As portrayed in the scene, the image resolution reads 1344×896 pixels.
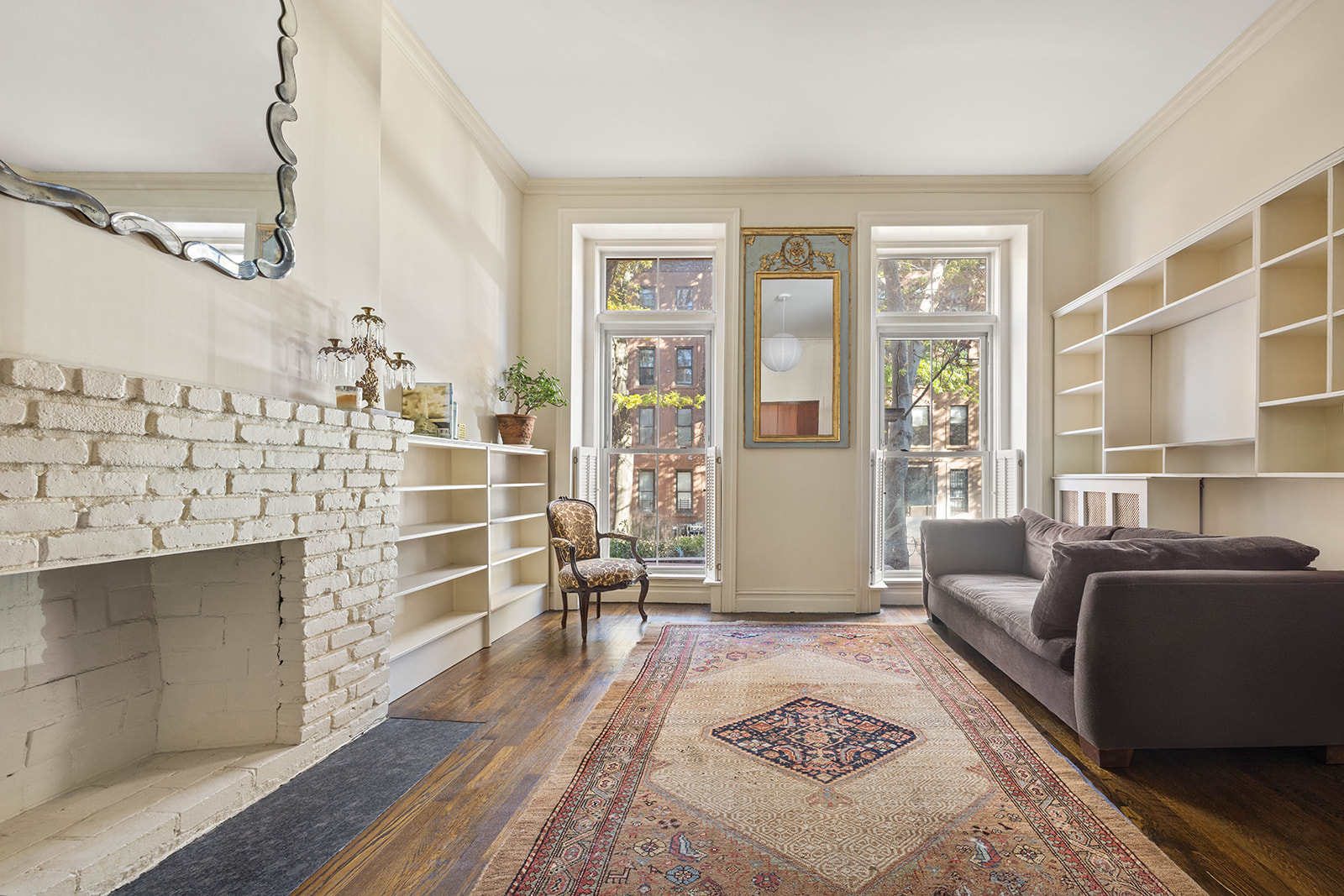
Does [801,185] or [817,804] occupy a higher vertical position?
[801,185]

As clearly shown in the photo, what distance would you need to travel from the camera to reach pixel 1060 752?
8.28ft

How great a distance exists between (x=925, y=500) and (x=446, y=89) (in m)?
4.33

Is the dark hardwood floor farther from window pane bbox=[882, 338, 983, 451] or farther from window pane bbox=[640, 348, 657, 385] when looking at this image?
window pane bbox=[640, 348, 657, 385]

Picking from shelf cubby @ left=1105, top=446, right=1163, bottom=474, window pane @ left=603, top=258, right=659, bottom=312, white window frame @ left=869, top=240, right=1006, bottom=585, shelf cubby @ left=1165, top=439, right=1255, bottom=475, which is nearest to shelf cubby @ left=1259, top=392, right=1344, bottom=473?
shelf cubby @ left=1165, top=439, right=1255, bottom=475

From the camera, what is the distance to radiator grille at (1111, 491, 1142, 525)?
12.8 ft

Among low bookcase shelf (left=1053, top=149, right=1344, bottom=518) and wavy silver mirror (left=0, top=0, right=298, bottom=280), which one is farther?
low bookcase shelf (left=1053, top=149, right=1344, bottom=518)

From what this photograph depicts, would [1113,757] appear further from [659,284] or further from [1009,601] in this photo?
[659,284]

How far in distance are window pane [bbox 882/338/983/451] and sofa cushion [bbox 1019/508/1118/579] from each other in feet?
3.74

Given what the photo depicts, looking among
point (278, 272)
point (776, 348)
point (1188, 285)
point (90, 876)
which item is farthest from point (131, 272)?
point (1188, 285)

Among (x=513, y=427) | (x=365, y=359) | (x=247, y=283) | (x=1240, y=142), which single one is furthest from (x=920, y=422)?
(x=247, y=283)

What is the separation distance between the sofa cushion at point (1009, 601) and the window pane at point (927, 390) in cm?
147

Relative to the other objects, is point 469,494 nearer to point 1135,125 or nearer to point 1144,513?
point 1144,513

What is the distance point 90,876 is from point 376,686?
1207 millimetres

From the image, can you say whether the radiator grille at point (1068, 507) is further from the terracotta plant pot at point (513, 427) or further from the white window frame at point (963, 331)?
the terracotta plant pot at point (513, 427)
